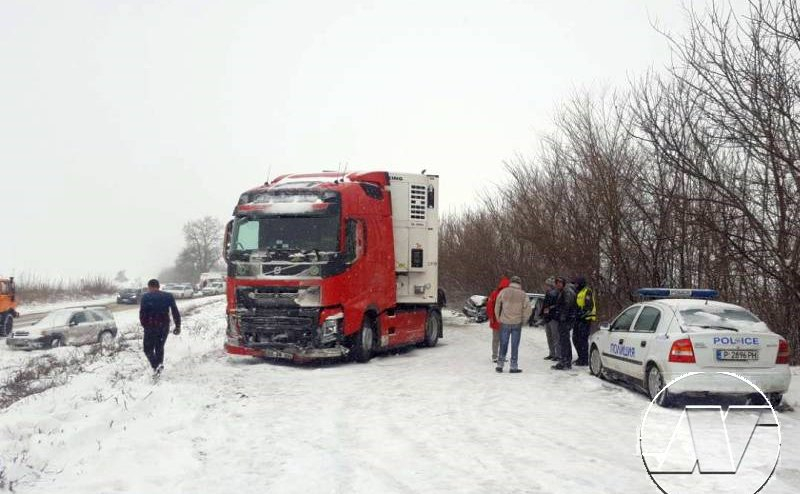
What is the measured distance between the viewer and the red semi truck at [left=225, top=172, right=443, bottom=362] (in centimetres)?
1362

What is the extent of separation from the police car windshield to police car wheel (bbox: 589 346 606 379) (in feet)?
9.34

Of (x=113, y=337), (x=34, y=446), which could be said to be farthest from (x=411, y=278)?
(x=113, y=337)

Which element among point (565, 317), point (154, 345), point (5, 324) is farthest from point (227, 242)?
point (5, 324)

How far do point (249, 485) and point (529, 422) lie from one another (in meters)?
3.90

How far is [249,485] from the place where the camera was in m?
6.14

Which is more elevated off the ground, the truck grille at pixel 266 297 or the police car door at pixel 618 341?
the truck grille at pixel 266 297

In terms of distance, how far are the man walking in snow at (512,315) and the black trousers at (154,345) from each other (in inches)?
243

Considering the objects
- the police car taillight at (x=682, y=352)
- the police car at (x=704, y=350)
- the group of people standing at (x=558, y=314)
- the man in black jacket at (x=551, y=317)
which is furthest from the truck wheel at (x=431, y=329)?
the police car taillight at (x=682, y=352)

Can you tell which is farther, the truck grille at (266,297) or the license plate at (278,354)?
the license plate at (278,354)

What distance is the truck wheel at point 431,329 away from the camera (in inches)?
726

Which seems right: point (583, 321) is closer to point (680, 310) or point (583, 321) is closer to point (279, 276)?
point (680, 310)
